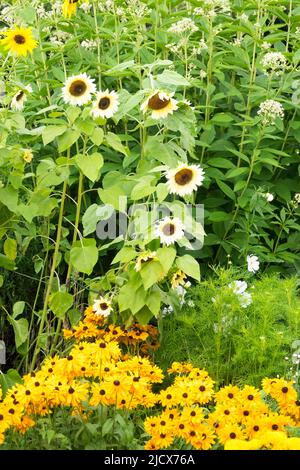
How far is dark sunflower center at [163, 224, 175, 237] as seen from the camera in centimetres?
327

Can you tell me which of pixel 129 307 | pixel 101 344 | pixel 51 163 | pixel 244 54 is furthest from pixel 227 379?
pixel 244 54

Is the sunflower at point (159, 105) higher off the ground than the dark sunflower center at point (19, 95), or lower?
lower

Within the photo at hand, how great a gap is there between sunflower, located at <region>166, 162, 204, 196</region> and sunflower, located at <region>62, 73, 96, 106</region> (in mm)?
424

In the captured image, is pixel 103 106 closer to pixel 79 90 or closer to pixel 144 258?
Result: pixel 79 90

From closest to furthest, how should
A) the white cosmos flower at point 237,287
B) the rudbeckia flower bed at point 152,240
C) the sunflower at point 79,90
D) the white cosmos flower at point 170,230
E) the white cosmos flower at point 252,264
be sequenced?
the rudbeckia flower bed at point 152,240 < the white cosmos flower at point 170,230 < the sunflower at point 79,90 < the white cosmos flower at point 237,287 < the white cosmos flower at point 252,264

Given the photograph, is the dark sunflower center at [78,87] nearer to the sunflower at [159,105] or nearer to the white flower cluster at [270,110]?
the sunflower at [159,105]

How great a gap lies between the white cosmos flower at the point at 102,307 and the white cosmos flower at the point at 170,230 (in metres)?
0.37

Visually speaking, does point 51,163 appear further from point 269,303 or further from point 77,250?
point 269,303

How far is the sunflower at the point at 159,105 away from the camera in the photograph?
330 cm

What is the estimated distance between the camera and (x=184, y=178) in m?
3.29

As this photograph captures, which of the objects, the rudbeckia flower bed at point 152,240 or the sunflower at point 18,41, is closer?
the rudbeckia flower bed at point 152,240

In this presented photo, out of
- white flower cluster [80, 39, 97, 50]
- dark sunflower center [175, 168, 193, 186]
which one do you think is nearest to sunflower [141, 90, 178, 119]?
dark sunflower center [175, 168, 193, 186]

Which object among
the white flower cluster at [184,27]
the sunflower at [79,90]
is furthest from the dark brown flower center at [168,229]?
the white flower cluster at [184,27]

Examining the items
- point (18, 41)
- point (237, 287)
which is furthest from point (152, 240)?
point (18, 41)
